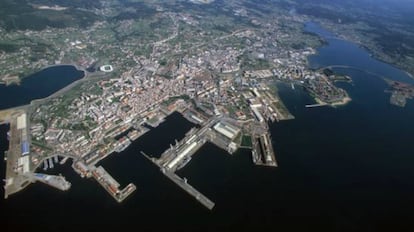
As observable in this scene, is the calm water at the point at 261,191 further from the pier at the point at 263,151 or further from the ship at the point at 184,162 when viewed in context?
the pier at the point at 263,151

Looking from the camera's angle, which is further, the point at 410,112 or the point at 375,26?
the point at 375,26

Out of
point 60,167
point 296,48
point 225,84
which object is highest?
point 296,48

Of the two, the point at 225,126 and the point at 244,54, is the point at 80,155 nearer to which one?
the point at 225,126

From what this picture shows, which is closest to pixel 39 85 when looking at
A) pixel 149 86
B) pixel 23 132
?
pixel 23 132

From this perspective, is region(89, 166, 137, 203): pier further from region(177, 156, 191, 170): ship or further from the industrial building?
the industrial building

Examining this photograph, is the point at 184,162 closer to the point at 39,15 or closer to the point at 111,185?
the point at 111,185

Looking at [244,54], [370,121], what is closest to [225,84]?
[244,54]
